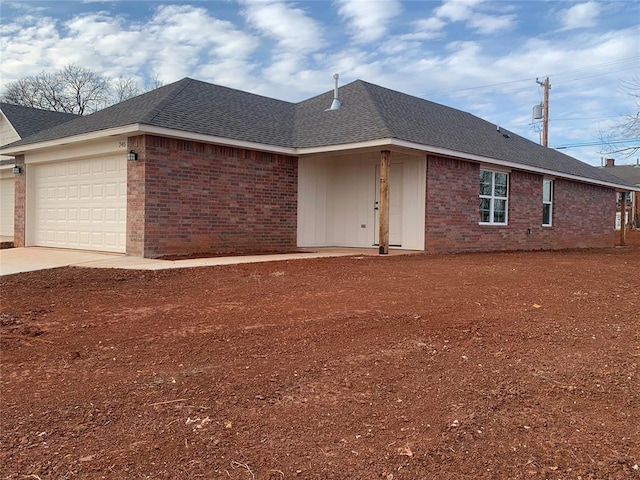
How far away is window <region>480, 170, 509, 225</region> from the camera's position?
48.0 feet

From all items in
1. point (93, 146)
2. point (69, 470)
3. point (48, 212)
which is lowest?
point (69, 470)

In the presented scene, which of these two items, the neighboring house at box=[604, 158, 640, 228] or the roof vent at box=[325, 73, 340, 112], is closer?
the roof vent at box=[325, 73, 340, 112]

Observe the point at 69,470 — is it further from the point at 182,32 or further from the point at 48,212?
the point at 182,32

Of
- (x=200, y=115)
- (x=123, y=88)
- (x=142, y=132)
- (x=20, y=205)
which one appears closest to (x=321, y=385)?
(x=142, y=132)

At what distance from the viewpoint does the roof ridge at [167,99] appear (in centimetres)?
1028

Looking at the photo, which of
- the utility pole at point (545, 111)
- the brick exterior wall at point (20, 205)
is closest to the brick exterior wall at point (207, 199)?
the brick exterior wall at point (20, 205)

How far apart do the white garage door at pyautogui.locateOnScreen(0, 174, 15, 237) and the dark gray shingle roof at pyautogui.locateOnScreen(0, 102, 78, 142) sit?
298 cm

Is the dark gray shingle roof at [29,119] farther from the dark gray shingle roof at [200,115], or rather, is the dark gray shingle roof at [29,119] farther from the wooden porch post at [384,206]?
the wooden porch post at [384,206]

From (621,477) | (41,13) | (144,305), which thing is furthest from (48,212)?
(621,477)

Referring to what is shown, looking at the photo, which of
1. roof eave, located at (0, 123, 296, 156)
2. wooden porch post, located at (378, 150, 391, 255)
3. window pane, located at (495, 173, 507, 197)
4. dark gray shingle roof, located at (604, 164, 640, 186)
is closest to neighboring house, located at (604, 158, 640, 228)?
dark gray shingle roof, located at (604, 164, 640, 186)

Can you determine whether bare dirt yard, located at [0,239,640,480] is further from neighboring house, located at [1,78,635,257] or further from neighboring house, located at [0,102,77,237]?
neighboring house, located at [0,102,77,237]

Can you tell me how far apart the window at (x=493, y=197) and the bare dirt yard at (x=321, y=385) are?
331 inches

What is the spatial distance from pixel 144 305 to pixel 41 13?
1267 centimetres

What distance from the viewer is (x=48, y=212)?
13.2 meters
